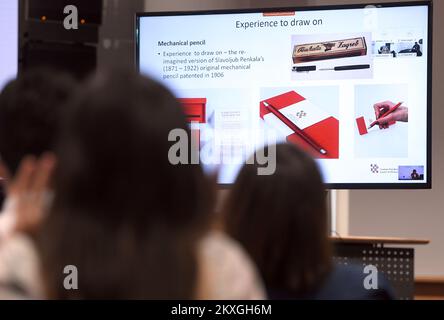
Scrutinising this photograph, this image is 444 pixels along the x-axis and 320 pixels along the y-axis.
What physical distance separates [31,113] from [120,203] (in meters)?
0.52

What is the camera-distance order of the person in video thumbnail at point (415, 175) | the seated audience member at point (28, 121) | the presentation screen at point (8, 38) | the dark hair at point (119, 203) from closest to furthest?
1. the dark hair at point (119, 203)
2. the seated audience member at point (28, 121)
3. the person in video thumbnail at point (415, 175)
4. the presentation screen at point (8, 38)

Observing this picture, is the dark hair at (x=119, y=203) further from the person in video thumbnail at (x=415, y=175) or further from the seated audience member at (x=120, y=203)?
the person in video thumbnail at (x=415, y=175)

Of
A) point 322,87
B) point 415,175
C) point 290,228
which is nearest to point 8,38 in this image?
point 322,87

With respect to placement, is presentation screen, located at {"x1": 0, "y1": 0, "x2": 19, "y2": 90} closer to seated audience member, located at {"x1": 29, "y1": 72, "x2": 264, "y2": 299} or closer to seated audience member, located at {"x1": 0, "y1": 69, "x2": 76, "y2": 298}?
seated audience member, located at {"x1": 0, "y1": 69, "x2": 76, "y2": 298}

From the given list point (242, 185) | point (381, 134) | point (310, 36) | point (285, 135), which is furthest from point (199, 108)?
point (242, 185)

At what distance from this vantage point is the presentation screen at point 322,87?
114 inches

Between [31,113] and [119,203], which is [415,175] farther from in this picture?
[119,203]

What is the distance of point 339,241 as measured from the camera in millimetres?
2504

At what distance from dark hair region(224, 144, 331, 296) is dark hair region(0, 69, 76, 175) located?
44 centimetres

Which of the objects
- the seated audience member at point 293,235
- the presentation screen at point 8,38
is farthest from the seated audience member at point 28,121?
the presentation screen at point 8,38

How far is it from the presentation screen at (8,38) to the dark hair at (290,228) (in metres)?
2.29

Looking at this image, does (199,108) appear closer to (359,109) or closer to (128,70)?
(359,109)

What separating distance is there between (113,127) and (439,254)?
3.29 m

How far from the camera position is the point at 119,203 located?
2.68 ft
